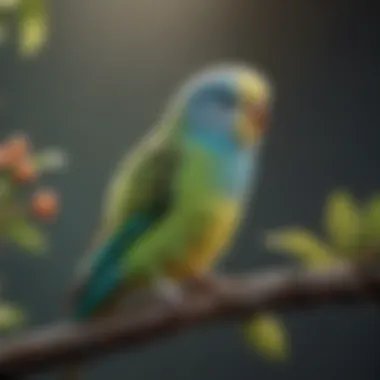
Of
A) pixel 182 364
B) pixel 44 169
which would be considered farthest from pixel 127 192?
pixel 182 364

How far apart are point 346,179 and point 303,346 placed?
23cm

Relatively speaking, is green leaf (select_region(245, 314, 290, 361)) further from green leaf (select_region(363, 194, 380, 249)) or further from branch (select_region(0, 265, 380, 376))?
green leaf (select_region(363, 194, 380, 249))

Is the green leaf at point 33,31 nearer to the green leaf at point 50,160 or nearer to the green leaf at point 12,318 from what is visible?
the green leaf at point 50,160

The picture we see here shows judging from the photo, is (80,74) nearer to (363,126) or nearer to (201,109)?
(201,109)

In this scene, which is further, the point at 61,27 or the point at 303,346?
the point at 61,27

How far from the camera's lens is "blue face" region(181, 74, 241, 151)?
1.12 metres

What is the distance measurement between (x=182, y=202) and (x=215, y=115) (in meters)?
0.13

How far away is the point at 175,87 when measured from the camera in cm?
119

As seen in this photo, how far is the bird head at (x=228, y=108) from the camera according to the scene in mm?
1123

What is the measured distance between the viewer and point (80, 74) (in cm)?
122

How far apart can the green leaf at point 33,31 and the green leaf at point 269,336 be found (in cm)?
51

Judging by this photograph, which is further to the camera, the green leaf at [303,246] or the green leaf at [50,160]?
the green leaf at [50,160]

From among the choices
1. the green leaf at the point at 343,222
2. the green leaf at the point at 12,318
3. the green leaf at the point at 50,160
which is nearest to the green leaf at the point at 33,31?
the green leaf at the point at 50,160

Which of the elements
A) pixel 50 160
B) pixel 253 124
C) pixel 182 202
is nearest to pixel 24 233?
pixel 50 160
